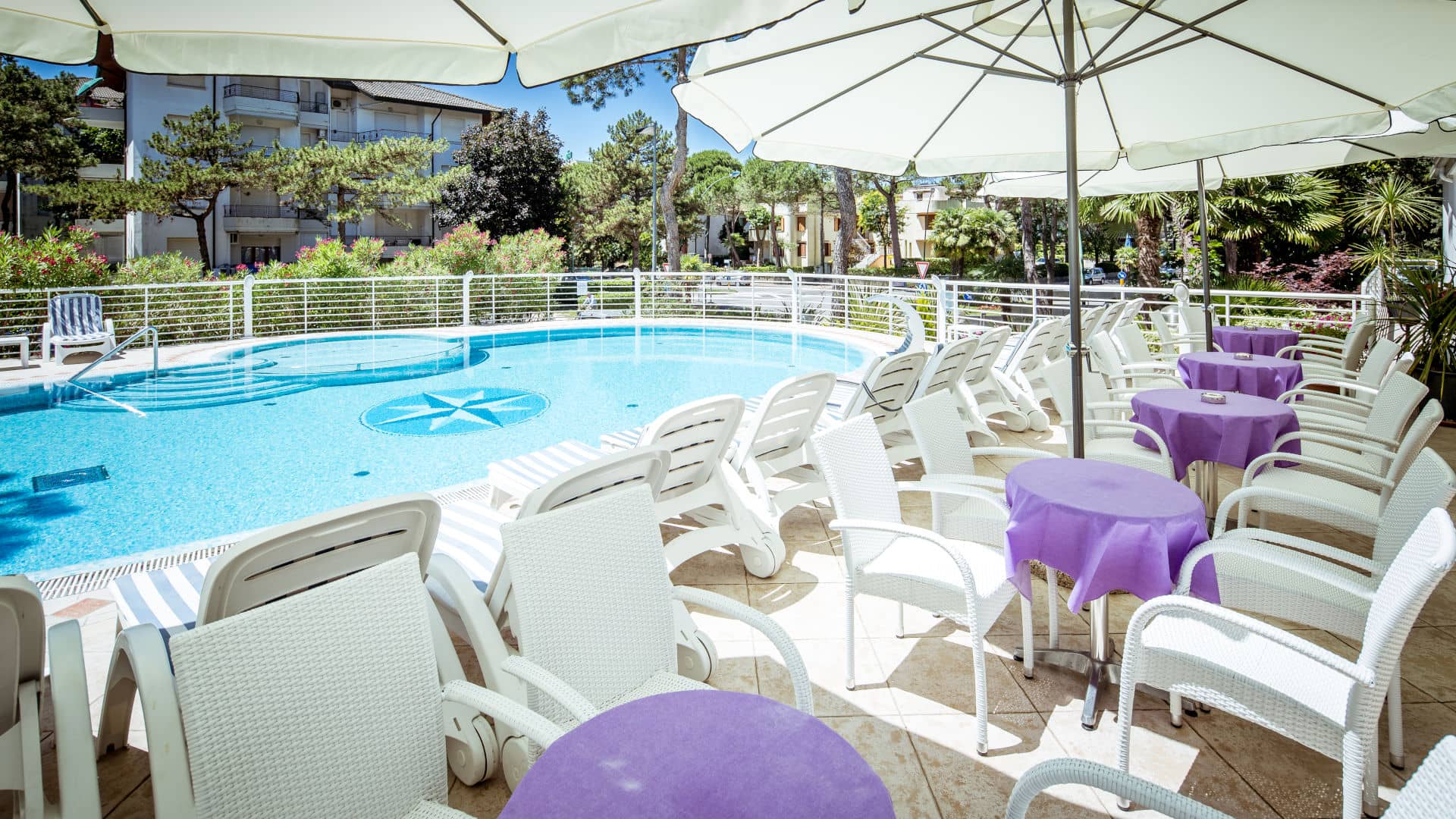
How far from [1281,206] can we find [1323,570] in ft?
63.5

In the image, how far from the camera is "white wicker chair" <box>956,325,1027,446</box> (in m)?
Result: 5.82

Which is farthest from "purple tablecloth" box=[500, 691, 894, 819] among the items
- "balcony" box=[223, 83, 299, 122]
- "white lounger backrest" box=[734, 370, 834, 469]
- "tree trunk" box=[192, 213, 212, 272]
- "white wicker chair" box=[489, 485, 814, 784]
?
"balcony" box=[223, 83, 299, 122]

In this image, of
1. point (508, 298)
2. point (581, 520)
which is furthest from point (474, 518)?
point (508, 298)

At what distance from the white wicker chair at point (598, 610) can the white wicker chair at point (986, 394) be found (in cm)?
375

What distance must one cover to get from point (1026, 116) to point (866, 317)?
33.4 feet

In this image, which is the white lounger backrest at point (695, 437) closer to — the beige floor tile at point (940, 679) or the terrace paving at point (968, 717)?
the terrace paving at point (968, 717)

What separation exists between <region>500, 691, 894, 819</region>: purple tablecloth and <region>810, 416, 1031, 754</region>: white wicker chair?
3.54 ft

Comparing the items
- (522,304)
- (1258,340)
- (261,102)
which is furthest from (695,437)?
(261,102)

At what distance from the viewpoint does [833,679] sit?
2824 millimetres

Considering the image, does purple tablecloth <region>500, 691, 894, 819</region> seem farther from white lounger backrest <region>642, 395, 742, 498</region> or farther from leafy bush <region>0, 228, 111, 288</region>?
leafy bush <region>0, 228, 111, 288</region>

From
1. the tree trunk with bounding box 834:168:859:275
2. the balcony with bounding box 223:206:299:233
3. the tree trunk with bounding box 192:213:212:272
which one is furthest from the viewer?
the balcony with bounding box 223:206:299:233

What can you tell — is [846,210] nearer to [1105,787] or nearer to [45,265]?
[45,265]

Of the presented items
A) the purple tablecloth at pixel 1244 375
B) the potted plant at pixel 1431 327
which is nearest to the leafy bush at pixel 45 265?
the purple tablecloth at pixel 1244 375

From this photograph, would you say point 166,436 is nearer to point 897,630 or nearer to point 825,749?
point 897,630
